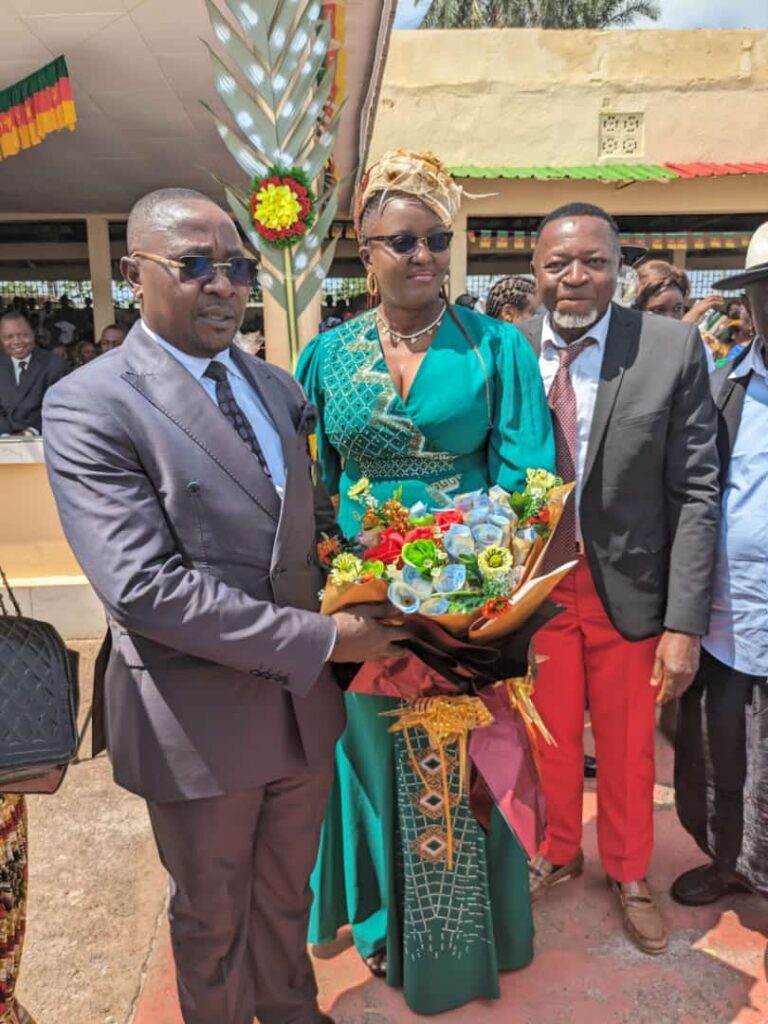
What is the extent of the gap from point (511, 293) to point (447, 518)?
115 inches

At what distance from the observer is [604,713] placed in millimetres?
2623

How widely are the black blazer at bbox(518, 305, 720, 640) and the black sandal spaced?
118 cm

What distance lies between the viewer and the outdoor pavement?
2.29m

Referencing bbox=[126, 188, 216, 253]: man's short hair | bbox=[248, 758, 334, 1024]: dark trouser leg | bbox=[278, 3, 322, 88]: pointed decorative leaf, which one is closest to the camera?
bbox=[126, 188, 216, 253]: man's short hair

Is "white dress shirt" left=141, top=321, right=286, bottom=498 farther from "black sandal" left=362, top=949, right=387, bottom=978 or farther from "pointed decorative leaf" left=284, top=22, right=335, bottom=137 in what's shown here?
"pointed decorative leaf" left=284, top=22, right=335, bottom=137

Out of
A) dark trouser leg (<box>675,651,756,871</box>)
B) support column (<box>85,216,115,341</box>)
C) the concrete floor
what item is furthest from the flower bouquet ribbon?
support column (<box>85,216,115,341</box>)

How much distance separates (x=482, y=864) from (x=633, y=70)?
39.4 ft

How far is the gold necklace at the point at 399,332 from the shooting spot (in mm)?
2193

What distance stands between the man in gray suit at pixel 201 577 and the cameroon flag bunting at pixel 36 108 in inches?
168

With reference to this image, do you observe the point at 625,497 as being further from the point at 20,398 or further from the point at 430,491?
the point at 20,398

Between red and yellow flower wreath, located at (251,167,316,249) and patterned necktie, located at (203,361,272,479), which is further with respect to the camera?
red and yellow flower wreath, located at (251,167,316,249)

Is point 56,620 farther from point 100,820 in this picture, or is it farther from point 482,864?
point 482,864

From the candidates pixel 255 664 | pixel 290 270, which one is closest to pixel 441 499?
pixel 255 664

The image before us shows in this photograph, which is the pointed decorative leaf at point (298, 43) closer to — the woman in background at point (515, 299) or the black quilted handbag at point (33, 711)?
the woman in background at point (515, 299)
